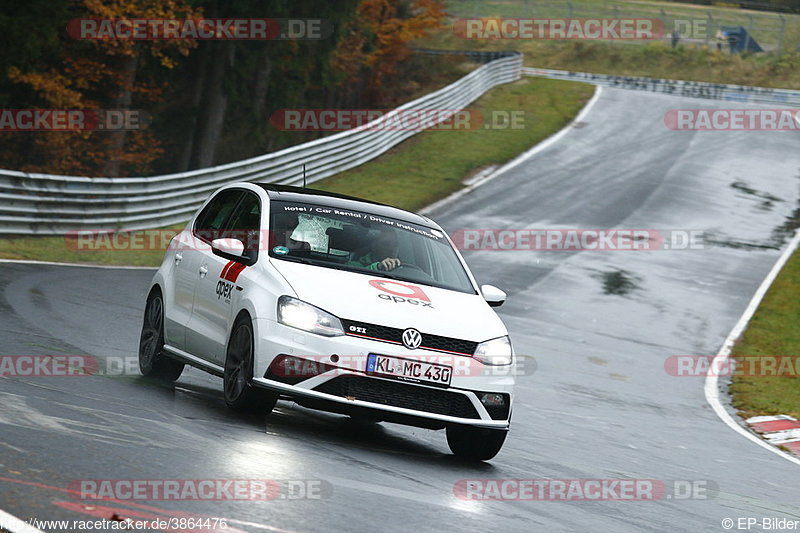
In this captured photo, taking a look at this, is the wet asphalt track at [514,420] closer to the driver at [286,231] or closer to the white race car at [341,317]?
the white race car at [341,317]

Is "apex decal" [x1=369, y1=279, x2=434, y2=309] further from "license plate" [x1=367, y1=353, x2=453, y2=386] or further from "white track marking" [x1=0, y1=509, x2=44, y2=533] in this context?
"white track marking" [x1=0, y1=509, x2=44, y2=533]

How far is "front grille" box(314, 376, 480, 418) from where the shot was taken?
8.05 m

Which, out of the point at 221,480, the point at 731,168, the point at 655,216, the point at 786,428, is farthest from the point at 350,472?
the point at 731,168

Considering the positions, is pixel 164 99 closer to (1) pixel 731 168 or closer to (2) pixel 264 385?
(1) pixel 731 168

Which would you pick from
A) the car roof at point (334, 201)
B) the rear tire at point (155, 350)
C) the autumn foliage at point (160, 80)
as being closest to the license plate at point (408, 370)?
the car roof at point (334, 201)

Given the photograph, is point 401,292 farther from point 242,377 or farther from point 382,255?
point 242,377

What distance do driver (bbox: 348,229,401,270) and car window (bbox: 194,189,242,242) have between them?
4.45 feet

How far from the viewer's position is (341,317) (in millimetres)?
8094

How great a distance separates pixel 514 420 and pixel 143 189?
13900 mm

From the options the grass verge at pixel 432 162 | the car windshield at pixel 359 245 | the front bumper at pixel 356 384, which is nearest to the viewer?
the front bumper at pixel 356 384

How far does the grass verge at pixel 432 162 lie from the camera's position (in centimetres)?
2058

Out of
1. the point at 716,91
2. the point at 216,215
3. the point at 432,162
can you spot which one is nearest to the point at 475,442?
the point at 216,215

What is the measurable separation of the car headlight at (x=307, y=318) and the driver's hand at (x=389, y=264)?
1083 millimetres

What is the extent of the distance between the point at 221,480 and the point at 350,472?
1091 mm
